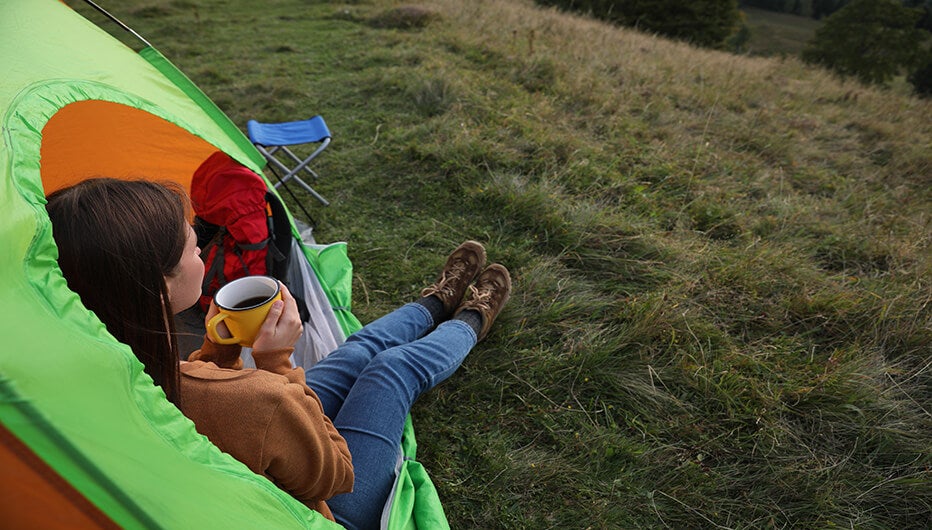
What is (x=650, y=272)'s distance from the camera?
3018mm

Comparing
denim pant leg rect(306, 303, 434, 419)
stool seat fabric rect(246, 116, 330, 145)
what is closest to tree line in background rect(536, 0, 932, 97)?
stool seat fabric rect(246, 116, 330, 145)

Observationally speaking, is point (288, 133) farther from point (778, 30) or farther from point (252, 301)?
point (778, 30)

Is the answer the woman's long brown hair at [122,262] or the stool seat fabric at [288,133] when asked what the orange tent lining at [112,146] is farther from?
the woman's long brown hair at [122,262]

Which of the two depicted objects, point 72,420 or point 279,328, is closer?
point 72,420

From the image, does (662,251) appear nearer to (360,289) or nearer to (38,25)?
(360,289)

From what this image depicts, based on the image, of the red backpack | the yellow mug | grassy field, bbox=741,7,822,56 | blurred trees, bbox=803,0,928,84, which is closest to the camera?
the yellow mug

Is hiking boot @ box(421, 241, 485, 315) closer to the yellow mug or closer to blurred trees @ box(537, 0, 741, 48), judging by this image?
the yellow mug

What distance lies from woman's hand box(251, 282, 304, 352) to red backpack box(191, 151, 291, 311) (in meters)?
1.32

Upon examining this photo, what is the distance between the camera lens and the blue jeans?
1689 mm

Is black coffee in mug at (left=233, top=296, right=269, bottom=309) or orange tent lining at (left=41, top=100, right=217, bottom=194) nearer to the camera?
black coffee in mug at (left=233, top=296, right=269, bottom=309)

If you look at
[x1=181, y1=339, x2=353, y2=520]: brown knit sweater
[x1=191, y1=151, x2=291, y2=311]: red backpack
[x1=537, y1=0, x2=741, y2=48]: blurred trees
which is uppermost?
[x1=537, y1=0, x2=741, y2=48]: blurred trees

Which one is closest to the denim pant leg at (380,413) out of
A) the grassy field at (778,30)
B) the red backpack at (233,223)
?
the red backpack at (233,223)

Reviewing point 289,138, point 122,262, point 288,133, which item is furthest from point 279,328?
point 288,133

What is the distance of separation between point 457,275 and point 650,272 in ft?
3.66
